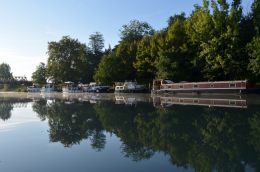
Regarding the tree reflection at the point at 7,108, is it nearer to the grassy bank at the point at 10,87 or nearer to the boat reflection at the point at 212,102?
the boat reflection at the point at 212,102

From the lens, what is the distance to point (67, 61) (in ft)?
338

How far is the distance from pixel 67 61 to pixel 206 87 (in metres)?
64.3

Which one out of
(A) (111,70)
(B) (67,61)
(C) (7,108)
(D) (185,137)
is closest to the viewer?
(D) (185,137)

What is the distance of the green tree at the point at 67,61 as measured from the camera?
10144 cm

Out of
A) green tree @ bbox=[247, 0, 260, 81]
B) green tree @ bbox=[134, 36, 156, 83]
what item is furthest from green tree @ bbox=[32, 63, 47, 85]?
green tree @ bbox=[247, 0, 260, 81]

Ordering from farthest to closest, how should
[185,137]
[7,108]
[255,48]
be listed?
1. [255,48]
2. [7,108]
3. [185,137]

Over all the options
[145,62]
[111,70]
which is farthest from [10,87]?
[145,62]

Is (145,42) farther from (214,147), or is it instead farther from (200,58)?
(214,147)

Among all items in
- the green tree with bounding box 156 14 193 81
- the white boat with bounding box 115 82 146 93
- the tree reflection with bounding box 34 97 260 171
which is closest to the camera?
the tree reflection with bounding box 34 97 260 171

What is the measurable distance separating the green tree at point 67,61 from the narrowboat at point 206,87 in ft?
162

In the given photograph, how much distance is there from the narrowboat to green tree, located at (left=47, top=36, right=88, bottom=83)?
4949 centimetres

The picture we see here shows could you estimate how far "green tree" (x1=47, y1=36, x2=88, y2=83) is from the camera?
10144 centimetres

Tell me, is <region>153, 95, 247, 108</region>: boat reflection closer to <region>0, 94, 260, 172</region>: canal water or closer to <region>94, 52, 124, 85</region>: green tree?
<region>0, 94, 260, 172</region>: canal water

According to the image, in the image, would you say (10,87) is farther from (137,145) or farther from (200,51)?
(137,145)
